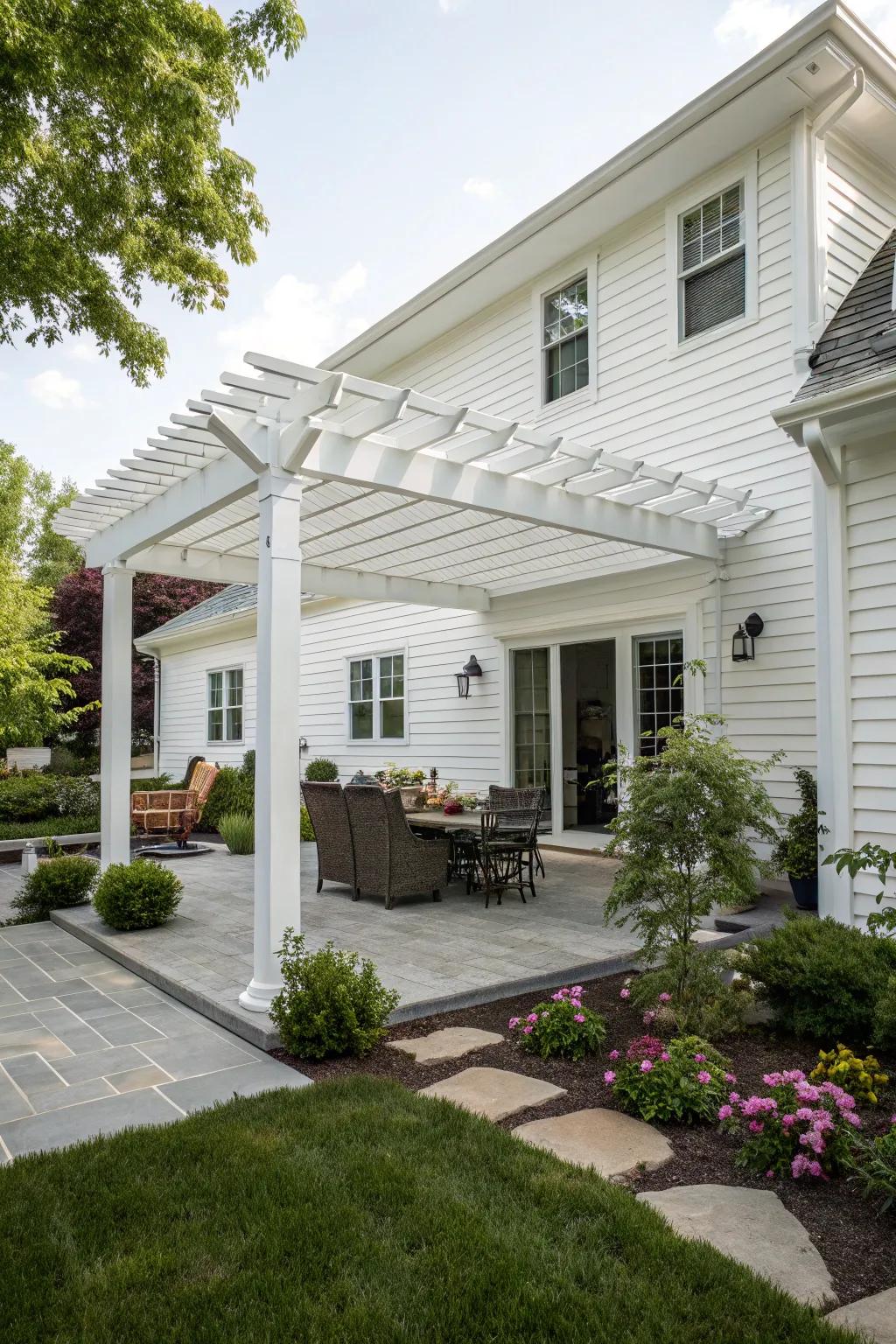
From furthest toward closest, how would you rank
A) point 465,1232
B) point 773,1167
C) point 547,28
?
point 547,28
point 773,1167
point 465,1232

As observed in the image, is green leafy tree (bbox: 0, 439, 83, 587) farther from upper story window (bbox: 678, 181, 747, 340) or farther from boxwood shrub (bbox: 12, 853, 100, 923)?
upper story window (bbox: 678, 181, 747, 340)

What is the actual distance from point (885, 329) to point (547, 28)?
5.00m

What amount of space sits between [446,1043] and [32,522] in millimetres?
36789

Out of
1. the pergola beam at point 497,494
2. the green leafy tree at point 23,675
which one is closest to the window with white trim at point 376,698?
the green leafy tree at point 23,675

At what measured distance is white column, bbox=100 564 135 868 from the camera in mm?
7020

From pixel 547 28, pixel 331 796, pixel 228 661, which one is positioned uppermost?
pixel 547 28

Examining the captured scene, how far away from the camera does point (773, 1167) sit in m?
2.87

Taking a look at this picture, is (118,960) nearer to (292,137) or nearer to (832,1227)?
(832,1227)

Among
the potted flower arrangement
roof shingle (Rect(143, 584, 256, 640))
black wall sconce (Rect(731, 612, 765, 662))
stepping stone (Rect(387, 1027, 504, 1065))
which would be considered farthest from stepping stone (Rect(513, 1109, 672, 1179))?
roof shingle (Rect(143, 584, 256, 640))

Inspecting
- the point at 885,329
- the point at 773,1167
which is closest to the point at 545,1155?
the point at 773,1167

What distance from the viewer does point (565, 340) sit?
369 inches

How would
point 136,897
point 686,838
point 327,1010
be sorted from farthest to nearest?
1. point 136,897
2. point 686,838
3. point 327,1010

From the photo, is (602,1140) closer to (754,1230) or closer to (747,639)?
(754,1230)

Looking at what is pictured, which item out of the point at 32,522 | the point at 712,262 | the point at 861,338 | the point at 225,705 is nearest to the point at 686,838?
the point at 861,338
